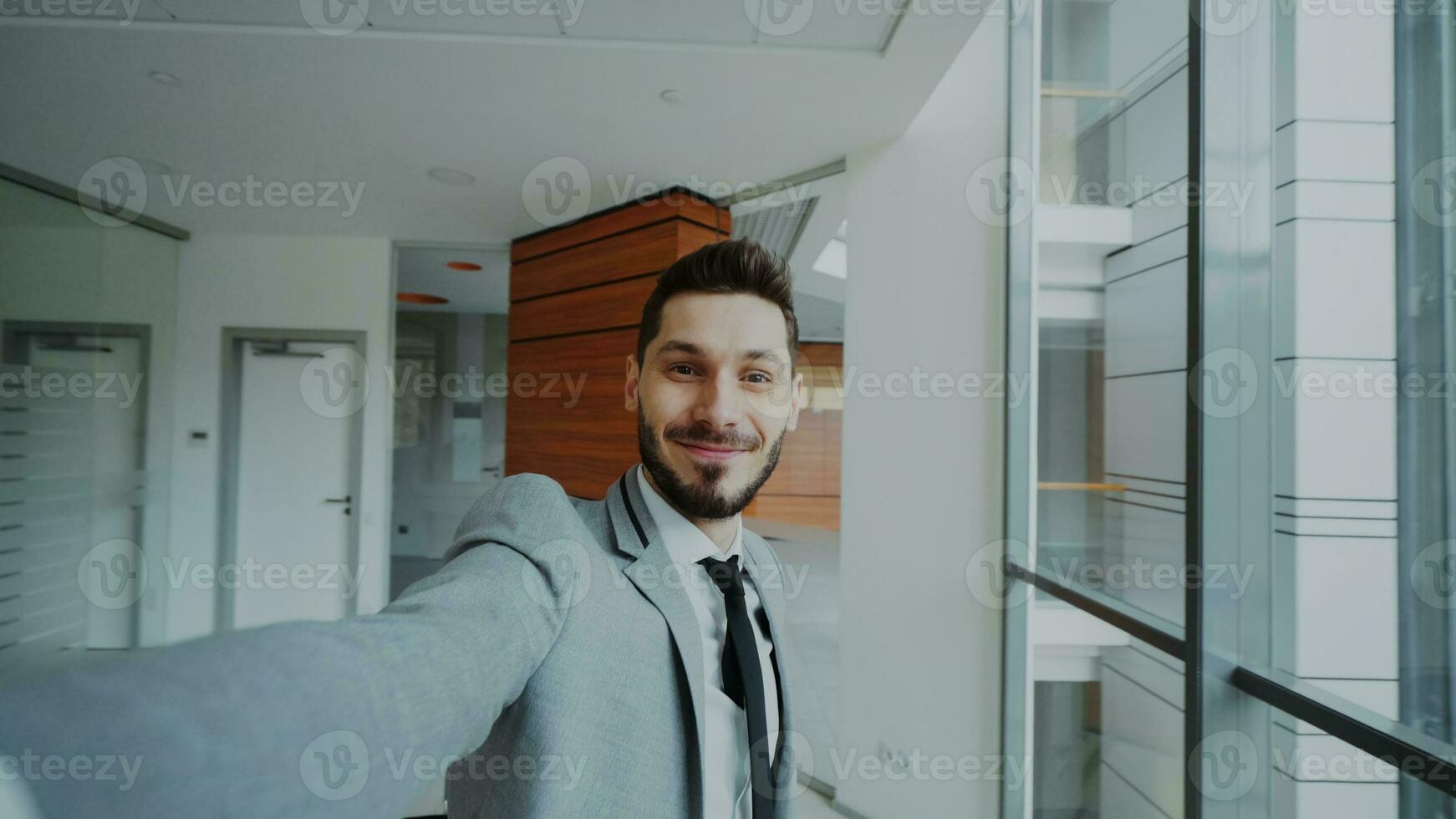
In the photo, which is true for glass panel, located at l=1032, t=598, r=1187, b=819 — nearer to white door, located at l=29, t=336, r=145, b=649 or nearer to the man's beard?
the man's beard

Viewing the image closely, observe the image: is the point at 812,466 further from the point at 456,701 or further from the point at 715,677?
the point at 456,701

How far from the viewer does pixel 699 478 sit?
3.61 ft

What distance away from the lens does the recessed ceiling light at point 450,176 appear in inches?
156

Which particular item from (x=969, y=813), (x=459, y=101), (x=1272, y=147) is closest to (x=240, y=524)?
(x=459, y=101)

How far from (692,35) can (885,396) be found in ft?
6.01

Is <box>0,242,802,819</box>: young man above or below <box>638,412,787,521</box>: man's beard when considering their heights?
below

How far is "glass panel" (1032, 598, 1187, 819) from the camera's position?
207 centimetres

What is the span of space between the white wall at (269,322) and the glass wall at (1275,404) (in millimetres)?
5106

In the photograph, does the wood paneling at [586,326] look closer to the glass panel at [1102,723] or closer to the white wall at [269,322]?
the white wall at [269,322]

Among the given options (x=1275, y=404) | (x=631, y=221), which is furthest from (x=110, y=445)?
(x=1275, y=404)

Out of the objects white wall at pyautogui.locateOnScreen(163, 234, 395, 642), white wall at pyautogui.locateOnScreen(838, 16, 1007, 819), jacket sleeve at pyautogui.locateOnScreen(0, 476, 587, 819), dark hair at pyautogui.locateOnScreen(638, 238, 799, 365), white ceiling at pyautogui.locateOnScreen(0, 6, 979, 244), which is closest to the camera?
jacket sleeve at pyautogui.locateOnScreen(0, 476, 587, 819)

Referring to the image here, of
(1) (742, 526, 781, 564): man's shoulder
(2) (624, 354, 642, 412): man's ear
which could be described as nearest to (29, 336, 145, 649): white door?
(2) (624, 354, 642, 412): man's ear

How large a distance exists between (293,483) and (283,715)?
19.8 feet

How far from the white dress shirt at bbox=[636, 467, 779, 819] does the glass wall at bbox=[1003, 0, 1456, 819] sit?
1126 mm
